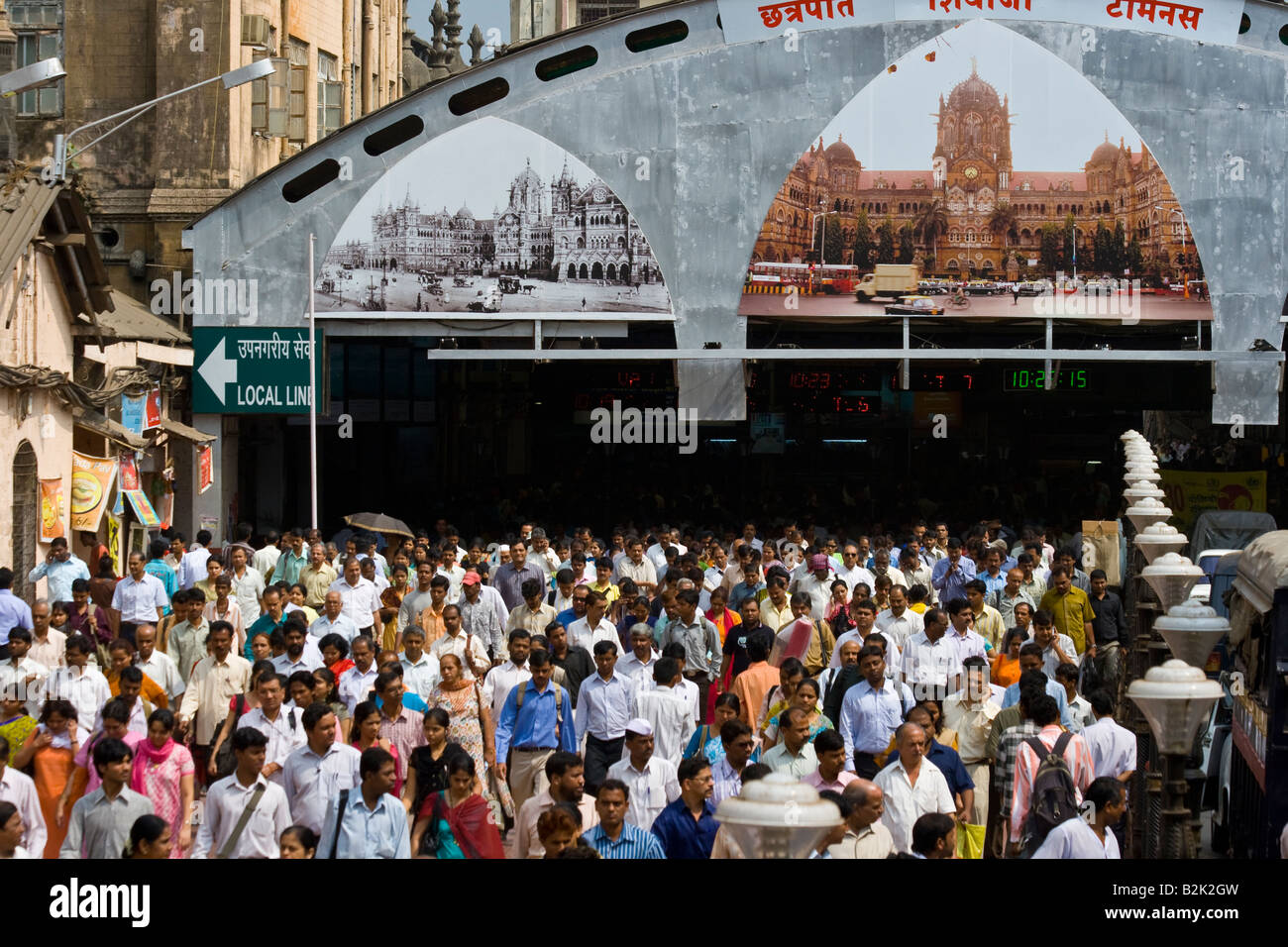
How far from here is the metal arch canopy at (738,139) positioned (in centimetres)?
2747

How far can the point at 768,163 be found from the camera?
2778cm

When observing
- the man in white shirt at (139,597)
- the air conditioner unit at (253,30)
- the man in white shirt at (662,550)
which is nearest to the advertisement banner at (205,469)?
the man in white shirt at (662,550)

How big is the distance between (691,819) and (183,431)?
18787 mm

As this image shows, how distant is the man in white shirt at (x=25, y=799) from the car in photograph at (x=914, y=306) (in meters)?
19.8

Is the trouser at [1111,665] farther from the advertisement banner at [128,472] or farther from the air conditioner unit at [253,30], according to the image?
the air conditioner unit at [253,30]

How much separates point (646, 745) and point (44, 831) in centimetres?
306

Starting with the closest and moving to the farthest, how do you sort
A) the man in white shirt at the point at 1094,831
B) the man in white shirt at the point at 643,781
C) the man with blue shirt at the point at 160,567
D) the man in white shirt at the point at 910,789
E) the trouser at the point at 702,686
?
the man in white shirt at the point at 1094,831 → the man in white shirt at the point at 910,789 → the man in white shirt at the point at 643,781 → the trouser at the point at 702,686 → the man with blue shirt at the point at 160,567

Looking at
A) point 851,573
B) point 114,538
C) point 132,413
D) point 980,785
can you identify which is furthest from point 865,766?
point 132,413

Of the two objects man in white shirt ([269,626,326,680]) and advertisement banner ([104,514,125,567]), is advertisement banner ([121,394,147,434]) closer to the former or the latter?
advertisement banner ([104,514,125,567])

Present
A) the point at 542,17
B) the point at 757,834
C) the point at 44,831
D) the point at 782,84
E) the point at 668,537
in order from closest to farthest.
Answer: the point at 757,834 → the point at 44,831 → the point at 668,537 → the point at 782,84 → the point at 542,17

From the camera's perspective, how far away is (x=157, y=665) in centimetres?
1275

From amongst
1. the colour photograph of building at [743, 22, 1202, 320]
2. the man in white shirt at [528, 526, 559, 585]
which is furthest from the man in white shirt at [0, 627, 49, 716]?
the colour photograph of building at [743, 22, 1202, 320]
